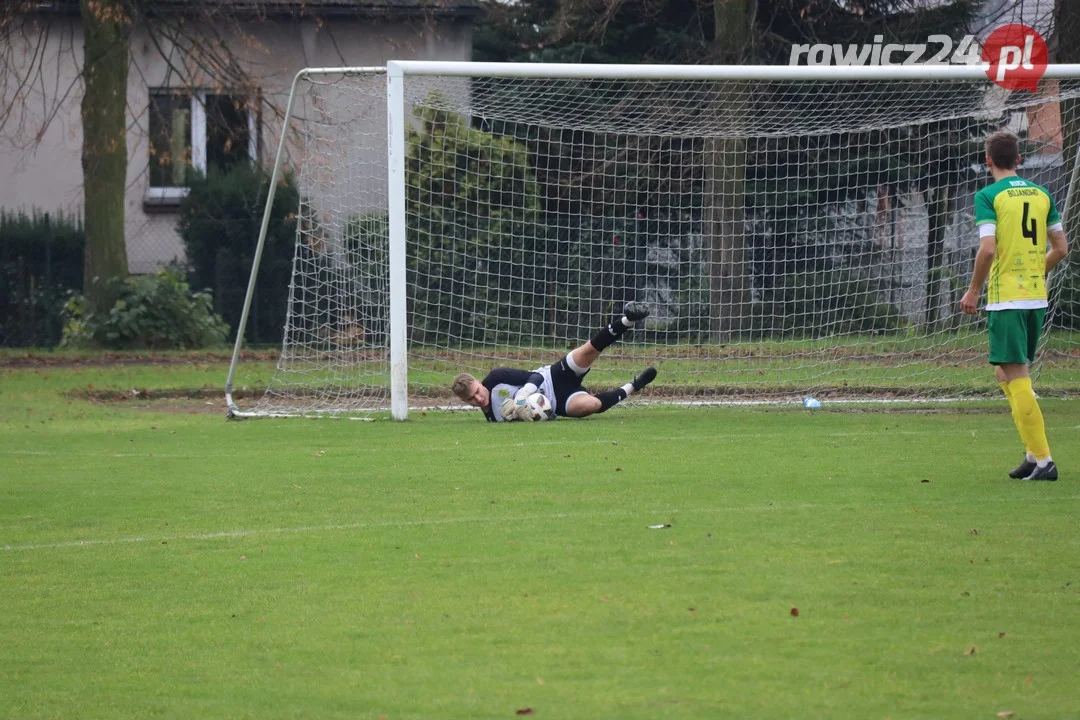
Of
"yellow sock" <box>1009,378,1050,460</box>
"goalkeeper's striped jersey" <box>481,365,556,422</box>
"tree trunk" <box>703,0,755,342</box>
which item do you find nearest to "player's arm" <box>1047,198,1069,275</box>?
"yellow sock" <box>1009,378,1050,460</box>

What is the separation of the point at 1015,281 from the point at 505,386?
220 inches

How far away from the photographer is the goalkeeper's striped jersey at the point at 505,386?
12820mm

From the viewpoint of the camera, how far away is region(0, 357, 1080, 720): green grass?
14.5ft

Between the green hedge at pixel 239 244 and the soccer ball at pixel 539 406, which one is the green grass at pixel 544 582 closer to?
the soccer ball at pixel 539 406

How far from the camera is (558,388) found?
13.0 metres

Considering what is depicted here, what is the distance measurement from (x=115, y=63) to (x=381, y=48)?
8.14 meters

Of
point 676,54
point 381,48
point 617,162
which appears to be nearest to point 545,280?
point 617,162

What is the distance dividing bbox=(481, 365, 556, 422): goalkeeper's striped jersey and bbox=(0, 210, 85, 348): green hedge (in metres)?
13.5

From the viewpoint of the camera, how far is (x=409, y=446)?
10945 millimetres

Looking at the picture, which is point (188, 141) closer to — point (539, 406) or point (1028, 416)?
point (539, 406)

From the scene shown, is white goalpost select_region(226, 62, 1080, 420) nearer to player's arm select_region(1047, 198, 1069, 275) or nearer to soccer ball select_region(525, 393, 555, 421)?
soccer ball select_region(525, 393, 555, 421)

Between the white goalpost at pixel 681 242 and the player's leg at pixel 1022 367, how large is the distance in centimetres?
582

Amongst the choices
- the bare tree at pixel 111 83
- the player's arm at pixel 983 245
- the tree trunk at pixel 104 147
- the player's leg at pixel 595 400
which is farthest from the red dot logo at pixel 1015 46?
the tree trunk at pixel 104 147

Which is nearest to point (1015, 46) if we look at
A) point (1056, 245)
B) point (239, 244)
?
point (1056, 245)
